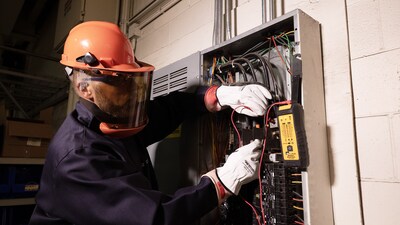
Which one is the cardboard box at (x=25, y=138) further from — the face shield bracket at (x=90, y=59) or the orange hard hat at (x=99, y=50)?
the face shield bracket at (x=90, y=59)

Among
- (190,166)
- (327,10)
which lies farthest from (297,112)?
(190,166)

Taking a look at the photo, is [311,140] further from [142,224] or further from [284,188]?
[142,224]

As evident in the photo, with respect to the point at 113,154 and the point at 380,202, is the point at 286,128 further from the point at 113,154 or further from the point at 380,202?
the point at 113,154

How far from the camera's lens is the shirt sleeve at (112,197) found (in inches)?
30.8

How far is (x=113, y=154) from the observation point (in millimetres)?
947

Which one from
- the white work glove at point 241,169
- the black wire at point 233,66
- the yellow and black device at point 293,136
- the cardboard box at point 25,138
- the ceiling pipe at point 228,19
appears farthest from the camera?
the cardboard box at point 25,138

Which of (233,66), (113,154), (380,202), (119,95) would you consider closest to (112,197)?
(113,154)

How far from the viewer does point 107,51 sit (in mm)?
1016

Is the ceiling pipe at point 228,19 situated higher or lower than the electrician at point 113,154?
higher

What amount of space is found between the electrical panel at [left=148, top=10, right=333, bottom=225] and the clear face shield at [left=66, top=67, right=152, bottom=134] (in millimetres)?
328

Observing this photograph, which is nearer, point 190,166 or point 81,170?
point 81,170

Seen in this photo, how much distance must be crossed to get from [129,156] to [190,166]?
0.95 ft

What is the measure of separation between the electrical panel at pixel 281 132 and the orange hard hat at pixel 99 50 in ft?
1.17

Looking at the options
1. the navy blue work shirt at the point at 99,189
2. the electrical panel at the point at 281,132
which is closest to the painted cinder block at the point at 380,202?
the electrical panel at the point at 281,132
